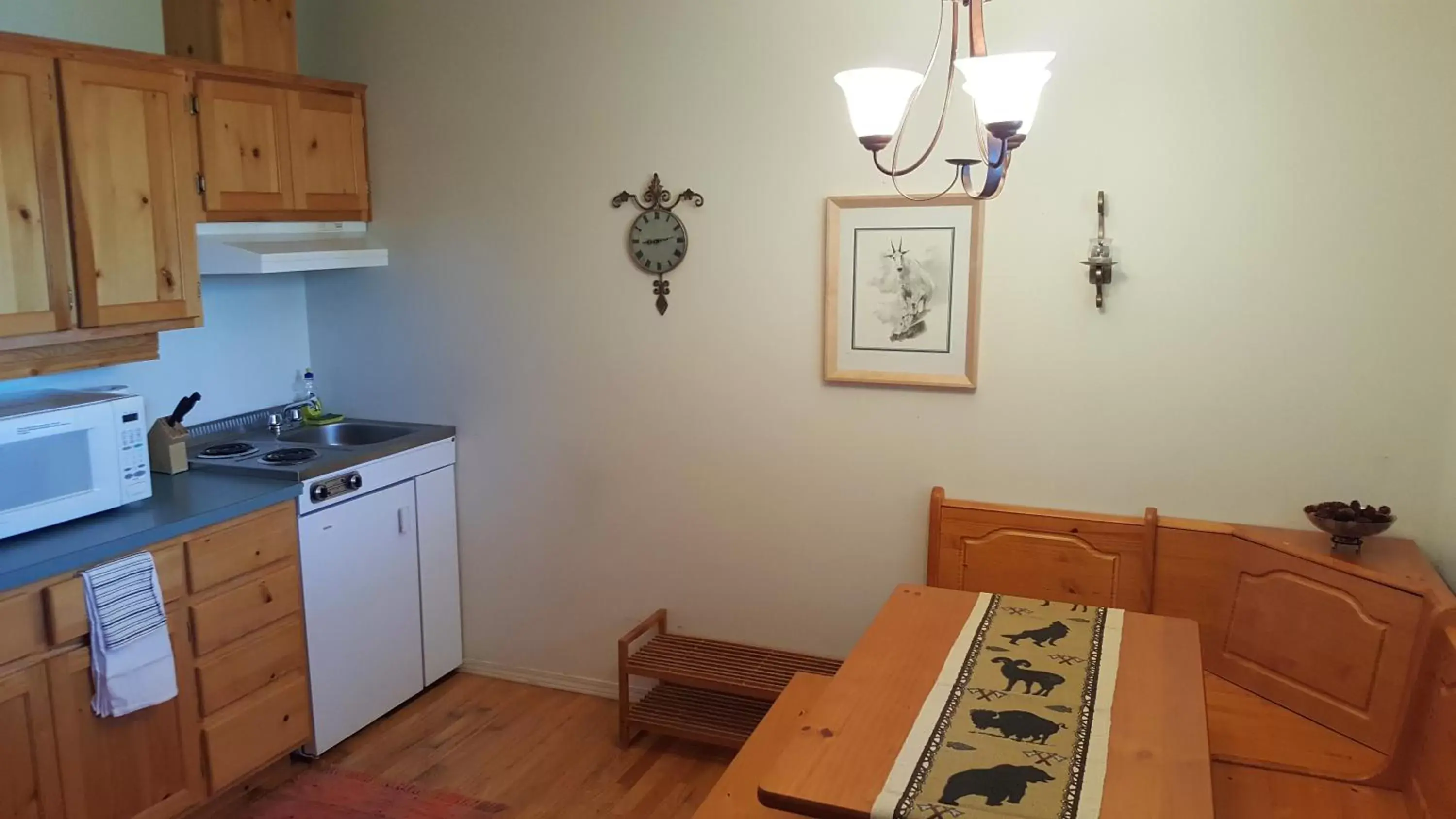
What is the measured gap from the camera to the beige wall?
2684mm

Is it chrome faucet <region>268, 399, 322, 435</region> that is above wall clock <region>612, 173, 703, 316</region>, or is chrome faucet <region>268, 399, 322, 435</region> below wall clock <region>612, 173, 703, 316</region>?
below

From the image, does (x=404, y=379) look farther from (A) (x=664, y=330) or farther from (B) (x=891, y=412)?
(B) (x=891, y=412)

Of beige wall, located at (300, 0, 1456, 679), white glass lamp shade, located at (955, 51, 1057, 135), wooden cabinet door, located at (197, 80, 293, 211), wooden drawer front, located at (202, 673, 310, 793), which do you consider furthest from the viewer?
wooden cabinet door, located at (197, 80, 293, 211)

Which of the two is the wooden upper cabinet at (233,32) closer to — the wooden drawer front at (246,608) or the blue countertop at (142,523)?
the blue countertop at (142,523)

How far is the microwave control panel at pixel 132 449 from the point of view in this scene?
279 centimetres

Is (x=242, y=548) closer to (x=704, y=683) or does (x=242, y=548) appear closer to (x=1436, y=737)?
(x=704, y=683)

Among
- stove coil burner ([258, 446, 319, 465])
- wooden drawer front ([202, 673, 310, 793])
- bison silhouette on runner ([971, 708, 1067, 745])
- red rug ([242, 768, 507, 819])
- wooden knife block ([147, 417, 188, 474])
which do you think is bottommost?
red rug ([242, 768, 507, 819])

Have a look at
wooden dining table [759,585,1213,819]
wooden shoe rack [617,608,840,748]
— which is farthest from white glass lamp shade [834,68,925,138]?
wooden shoe rack [617,608,840,748]

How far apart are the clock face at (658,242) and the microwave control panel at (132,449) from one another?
1.52 m

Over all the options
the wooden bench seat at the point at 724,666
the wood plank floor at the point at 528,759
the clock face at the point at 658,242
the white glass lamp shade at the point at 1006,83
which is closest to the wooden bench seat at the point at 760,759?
the wooden bench seat at the point at 724,666

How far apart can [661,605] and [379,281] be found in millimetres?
1563

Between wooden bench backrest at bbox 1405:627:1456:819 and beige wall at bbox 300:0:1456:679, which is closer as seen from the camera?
wooden bench backrest at bbox 1405:627:1456:819

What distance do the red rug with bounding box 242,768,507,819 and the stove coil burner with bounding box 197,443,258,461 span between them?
1033 mm

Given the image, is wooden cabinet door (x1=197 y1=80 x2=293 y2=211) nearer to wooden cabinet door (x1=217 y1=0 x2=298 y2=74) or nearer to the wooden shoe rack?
wooden cabinet door (x1=217 y1=0 x2=298 y2=74)
